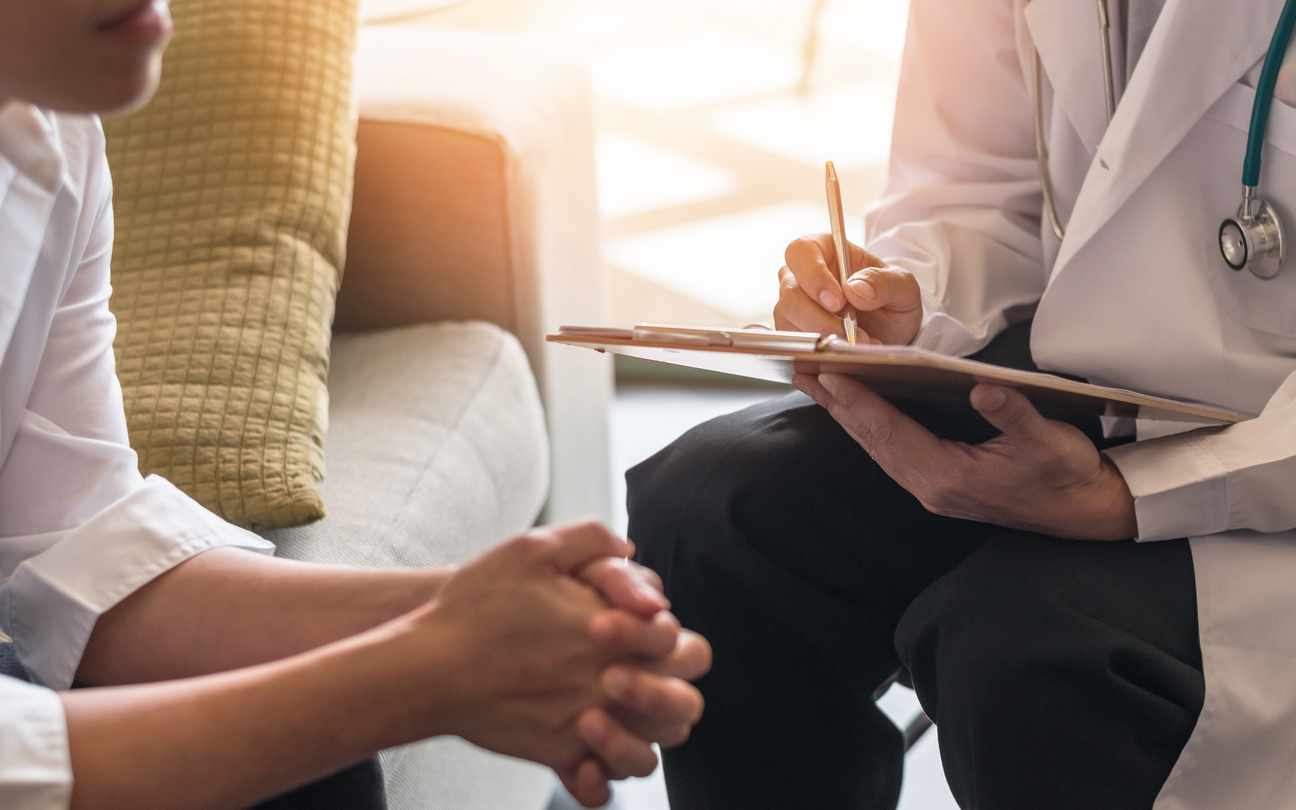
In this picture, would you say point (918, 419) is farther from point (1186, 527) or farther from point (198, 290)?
point (198, 290)

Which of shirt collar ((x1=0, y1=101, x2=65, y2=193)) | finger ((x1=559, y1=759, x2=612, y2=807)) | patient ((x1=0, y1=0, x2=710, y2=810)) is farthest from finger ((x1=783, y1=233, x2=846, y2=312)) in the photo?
shirt collar ((x1=0, y1=101, x2=65, y2=193))

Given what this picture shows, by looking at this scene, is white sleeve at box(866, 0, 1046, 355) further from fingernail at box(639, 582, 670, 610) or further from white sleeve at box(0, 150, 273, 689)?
white sleeve at box(0, 150, 273, 689)

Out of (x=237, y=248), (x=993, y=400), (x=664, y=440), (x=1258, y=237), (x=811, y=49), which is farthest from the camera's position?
(x=811, y=49)

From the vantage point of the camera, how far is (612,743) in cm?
55

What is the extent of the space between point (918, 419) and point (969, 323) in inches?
6.3

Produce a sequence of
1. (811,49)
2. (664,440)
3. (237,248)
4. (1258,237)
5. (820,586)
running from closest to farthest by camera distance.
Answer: (1258,237) < (820,586) < (237,248) < (664,440) < (811,49)

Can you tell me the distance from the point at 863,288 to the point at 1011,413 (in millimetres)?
214

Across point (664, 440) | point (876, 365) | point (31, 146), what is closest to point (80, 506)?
point (31, 146)

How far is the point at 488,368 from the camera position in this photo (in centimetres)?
115

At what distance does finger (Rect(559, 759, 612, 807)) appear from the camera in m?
0.56

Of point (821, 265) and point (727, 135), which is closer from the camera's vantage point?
point (821, 265)

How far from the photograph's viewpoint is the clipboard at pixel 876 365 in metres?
0.59

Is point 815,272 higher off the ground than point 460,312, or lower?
higher

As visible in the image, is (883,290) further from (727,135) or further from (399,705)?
(727,135)
